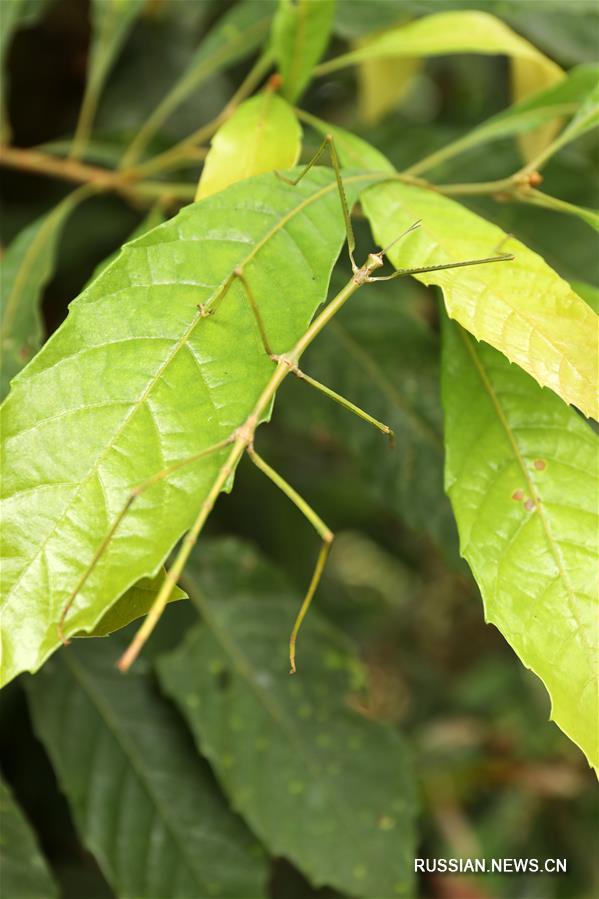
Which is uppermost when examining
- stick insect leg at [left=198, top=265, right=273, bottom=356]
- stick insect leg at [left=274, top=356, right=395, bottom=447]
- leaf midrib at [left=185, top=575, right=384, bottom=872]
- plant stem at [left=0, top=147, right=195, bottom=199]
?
plant stem at [left=0, top=147, right=195, bottom=199]

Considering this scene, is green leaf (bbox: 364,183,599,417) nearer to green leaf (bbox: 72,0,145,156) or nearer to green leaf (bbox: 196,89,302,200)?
green leaf (bbox: 196,89,302,200)

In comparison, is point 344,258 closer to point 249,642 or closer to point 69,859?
point 249,642

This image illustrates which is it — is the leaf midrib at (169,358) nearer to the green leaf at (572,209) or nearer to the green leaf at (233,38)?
the green leaf at (572,209)

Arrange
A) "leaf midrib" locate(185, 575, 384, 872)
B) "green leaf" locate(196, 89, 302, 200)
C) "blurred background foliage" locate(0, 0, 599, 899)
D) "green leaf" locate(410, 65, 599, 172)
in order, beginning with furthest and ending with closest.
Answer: "blurred background foliage" locate(0, 0, 599, 899)
"leaf midrib" locate(185, 575, 384, 872)
"green leaf" locate(410, 65, 599, 172)
"green leaf" locate(196, 89, 302, 200)

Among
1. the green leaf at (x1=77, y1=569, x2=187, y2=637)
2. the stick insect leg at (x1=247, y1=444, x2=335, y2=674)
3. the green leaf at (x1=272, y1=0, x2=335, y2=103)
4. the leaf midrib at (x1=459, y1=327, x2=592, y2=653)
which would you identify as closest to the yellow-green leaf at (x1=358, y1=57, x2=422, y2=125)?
the green leaf at (x1=272, y1=0, x2=335, y2=103)

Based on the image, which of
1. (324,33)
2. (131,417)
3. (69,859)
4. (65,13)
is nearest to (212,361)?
(131,417)
